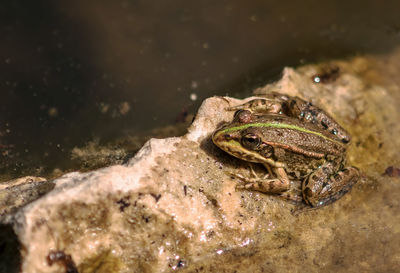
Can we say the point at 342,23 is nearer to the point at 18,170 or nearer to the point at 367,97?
the point at 367,97

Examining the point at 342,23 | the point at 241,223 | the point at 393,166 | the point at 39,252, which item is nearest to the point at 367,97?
the point at 393,166

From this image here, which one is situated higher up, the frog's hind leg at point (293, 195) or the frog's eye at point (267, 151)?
the frog's eye at point (267, 151)

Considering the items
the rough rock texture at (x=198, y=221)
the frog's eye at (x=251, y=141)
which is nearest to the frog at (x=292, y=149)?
the frog's eye at (x=251, y=141)

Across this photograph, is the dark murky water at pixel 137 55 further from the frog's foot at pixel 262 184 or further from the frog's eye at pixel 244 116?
the frog's foot at pixel 262 184

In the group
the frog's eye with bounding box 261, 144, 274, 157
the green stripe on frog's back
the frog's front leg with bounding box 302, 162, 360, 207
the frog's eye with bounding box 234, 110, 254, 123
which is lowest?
the frog's front leg with bounding box 302, 162, 360, 207

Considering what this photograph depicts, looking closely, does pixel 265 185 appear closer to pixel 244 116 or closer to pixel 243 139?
pixel 243 139

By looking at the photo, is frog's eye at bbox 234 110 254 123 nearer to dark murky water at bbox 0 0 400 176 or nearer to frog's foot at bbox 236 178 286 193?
frog's foot at bbox 236 178 286 193

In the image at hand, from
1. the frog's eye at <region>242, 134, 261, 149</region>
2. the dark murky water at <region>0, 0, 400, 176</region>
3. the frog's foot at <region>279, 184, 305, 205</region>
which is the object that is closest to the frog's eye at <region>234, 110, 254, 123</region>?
the frog's eye at <region>242, 134, 261, 149</region>
